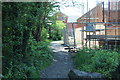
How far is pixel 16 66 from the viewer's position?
15.5 ft

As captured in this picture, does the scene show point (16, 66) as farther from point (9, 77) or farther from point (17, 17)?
point (17, 17)

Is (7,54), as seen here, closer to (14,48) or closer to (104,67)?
(14,48)

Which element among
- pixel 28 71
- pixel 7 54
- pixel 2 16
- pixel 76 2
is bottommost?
pixel 28 71

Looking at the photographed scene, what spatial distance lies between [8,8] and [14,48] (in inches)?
51.9

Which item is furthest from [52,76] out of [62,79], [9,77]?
[9,77]

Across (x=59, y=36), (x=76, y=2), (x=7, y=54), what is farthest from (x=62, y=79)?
(x=59, y=36)

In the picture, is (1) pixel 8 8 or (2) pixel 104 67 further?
(2) pixel 104 67

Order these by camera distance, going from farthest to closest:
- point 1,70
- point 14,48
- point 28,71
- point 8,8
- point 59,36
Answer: point 59,36 < point 14,48 < point 28,71 < point 8,8 < point 1,70

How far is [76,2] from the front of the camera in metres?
12.1

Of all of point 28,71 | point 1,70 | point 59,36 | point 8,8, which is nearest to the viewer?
point 1,70

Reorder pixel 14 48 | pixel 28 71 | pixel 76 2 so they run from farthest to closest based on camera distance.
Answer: pixel 76 2
pixel 14 48
pixel 28 71

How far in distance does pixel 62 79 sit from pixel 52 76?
499 mm

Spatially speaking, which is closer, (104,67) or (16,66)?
(16,66)

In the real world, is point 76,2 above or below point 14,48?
above
